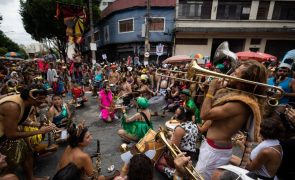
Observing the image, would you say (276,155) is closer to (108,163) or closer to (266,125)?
(266,125)

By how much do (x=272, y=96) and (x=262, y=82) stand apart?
33cm

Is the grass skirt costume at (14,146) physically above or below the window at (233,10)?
below

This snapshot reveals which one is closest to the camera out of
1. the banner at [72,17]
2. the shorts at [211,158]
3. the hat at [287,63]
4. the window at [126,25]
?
the shorts at [211,158]

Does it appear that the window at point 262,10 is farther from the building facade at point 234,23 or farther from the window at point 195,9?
the window at point 195,9

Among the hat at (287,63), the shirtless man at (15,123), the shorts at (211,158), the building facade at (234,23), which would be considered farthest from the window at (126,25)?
the shorts at (211,158)

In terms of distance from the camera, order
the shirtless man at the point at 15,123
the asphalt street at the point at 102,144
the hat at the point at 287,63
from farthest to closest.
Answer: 1. the hat at the point at 287,63
2. the asphalt street at the point at 102,144
3. the shirtless man at the point at 15,123

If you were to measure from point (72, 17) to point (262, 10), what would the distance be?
19.8 metres

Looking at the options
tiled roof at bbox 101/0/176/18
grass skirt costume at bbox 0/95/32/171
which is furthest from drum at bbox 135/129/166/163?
tiled roof at bbox 101/0/176/18

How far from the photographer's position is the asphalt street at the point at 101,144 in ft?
12.9

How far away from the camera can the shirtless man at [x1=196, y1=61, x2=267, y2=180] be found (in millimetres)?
1919

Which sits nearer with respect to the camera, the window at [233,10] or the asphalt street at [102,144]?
the asphalt street at [102,144]

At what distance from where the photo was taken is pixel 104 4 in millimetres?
35156

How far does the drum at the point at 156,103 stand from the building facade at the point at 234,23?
44.6ft

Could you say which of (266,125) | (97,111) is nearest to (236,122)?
(266,125)
